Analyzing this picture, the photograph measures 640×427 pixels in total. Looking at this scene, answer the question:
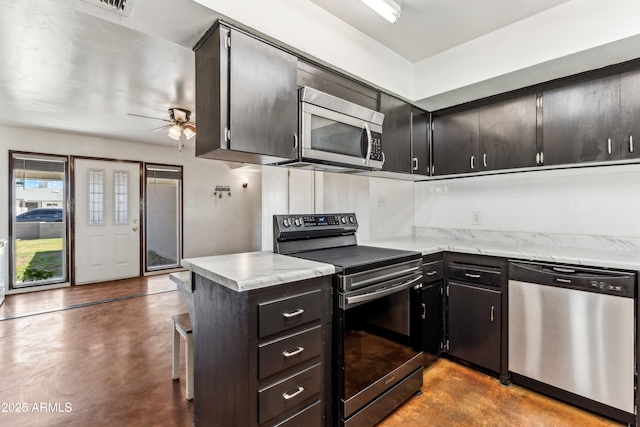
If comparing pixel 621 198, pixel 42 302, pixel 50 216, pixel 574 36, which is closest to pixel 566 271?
pixel 621 198

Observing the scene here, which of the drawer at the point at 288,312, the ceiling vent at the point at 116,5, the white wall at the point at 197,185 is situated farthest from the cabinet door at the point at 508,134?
the white wall at the point at 197,185

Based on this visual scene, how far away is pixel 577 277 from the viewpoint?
1851mm

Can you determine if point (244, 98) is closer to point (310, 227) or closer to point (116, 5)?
point (116, 5)

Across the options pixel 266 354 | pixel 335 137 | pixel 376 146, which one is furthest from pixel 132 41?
pixel 266 354

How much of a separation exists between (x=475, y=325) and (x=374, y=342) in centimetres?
104

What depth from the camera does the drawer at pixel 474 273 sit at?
7.18 feet

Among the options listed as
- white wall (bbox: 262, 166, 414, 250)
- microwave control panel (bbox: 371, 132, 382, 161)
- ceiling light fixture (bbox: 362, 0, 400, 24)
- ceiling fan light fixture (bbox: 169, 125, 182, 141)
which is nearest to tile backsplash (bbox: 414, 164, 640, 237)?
white wall (bbox: 262, 166, 414, 250)

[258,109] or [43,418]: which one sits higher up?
[258,109]

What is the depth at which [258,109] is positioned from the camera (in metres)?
1.66

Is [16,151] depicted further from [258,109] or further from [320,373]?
[320,373]

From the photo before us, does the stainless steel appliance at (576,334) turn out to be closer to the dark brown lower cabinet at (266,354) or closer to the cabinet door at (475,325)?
the cabinet door at (475,325)

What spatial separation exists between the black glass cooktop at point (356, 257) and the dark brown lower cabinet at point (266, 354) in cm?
14

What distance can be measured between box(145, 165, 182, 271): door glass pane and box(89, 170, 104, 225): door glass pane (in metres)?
0.70

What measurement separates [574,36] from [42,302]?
627cm
